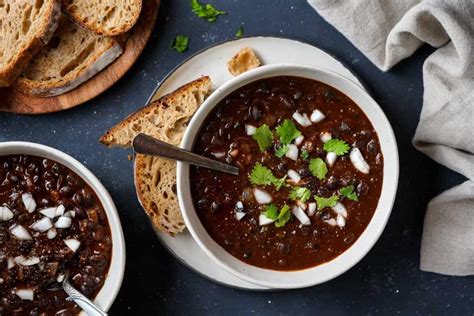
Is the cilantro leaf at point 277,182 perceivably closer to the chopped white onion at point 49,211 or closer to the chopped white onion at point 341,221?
the chopped white onion at point 341,221

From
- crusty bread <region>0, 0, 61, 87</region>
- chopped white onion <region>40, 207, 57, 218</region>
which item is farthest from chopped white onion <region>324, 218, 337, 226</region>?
crusty bread <region>0, 0, 61, 87</region>

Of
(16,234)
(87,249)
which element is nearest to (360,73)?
(87,249)

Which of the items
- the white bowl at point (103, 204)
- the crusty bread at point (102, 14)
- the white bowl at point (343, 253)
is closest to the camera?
the white bowl at point (343, 253)

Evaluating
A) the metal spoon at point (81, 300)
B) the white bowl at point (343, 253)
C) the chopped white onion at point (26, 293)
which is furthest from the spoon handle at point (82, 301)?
the white bowl at point (343, 253)

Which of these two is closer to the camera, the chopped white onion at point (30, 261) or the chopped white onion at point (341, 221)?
the chopped white onion at point (341, 221)

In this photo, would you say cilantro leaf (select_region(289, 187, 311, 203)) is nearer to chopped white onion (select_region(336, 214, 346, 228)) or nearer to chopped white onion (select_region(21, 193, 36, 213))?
chopped white onion (select_region(336, 214, 346, 228))

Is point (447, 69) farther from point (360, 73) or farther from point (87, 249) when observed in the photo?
point (87, 249)
